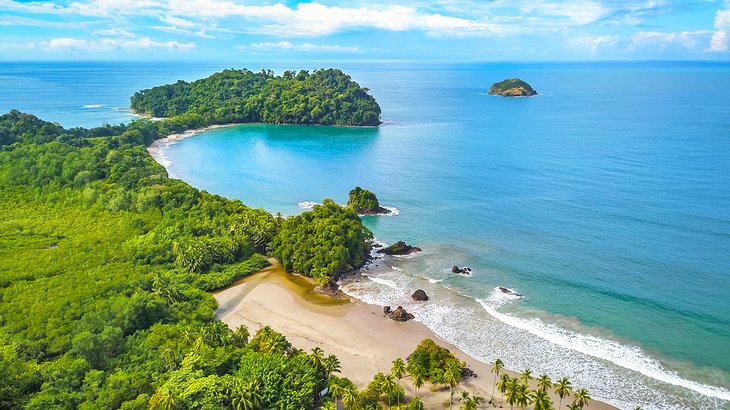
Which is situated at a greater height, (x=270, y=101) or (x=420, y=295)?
(x=270, y=101)

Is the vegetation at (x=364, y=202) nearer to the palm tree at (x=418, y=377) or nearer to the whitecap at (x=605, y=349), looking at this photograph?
the whitecap at (x=605, y=349)

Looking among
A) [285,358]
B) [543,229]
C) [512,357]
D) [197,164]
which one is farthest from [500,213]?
[197,164]

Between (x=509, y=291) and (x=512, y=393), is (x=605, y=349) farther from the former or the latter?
(x=512, y=393)

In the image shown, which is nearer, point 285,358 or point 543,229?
point 285,358

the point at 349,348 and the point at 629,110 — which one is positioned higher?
the point at 629,110

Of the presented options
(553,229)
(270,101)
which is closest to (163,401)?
(553,229)

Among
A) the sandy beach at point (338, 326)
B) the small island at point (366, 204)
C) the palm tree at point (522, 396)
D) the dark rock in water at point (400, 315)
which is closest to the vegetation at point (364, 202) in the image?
the small island at point (366, 204)

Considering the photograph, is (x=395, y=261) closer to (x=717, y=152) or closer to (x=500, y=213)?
(x=500, y=213)
